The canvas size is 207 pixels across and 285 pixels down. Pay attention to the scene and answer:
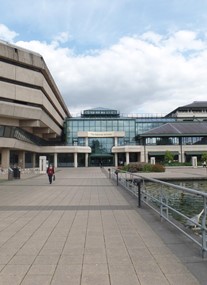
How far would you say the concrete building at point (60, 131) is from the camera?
5547 cm

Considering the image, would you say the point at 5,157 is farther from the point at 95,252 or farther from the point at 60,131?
the point at 95,252

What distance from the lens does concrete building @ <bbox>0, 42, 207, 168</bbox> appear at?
2184 inches

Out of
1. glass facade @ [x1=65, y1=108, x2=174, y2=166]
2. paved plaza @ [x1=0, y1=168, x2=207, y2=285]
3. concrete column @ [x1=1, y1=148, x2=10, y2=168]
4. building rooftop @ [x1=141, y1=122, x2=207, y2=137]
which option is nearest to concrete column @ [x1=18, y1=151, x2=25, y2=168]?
concrete column @ [x1=1, y1=148, x2=10, y2=168]

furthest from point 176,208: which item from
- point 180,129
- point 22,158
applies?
point 180,129

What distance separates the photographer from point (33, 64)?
57344 mm

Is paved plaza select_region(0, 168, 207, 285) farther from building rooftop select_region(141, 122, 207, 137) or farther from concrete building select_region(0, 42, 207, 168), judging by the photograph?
building rooftop select_region(141, 122, 207, 137)

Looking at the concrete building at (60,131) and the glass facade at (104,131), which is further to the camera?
the glass facade at (104,131)

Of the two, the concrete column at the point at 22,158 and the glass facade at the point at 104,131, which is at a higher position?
the glass facade at the point at 104,131

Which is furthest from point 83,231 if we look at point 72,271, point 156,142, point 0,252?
point 156,142

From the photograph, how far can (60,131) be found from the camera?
91875mm

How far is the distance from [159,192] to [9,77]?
160 feet

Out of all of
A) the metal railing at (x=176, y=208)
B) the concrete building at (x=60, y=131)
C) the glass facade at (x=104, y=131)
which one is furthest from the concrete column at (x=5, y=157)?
the metal railing at (x=176, y=208)

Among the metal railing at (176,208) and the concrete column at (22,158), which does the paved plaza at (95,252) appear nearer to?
the metal railing at (176,208)

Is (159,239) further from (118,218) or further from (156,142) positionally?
(156,142)
